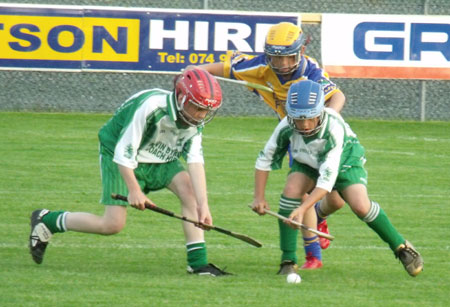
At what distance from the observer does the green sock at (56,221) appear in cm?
657

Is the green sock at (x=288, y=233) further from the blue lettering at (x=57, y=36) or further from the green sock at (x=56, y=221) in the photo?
the blue lettering at (x=57, y=36)

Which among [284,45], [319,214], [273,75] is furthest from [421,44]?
[284,45]

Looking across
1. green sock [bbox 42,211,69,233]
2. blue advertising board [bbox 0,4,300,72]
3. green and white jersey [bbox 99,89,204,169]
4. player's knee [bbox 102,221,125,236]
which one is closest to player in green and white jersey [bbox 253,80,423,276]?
green and white jersey [bbox 99,89,204,169]

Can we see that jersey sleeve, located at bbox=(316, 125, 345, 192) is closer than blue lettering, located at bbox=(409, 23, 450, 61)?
Yes

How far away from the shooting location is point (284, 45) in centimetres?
690

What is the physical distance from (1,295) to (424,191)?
5.13m

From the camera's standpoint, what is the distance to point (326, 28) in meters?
14.5

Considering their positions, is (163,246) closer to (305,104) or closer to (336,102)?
(336,102)

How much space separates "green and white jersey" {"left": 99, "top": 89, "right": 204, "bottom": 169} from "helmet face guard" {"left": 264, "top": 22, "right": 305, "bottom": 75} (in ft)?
2.90

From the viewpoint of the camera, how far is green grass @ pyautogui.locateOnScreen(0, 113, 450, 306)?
5.77m

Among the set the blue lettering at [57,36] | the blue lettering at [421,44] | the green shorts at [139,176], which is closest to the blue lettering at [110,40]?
the blue lettering at [57,36]

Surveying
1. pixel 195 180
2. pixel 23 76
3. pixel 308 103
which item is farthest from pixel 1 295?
pixel 23 76

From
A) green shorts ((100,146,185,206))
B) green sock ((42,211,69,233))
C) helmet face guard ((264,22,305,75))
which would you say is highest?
helmet face guard ((264,22,305,75))

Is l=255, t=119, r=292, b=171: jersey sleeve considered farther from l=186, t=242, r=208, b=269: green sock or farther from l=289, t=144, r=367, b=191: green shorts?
l=186, t=242, r=208, b=269: green sock
